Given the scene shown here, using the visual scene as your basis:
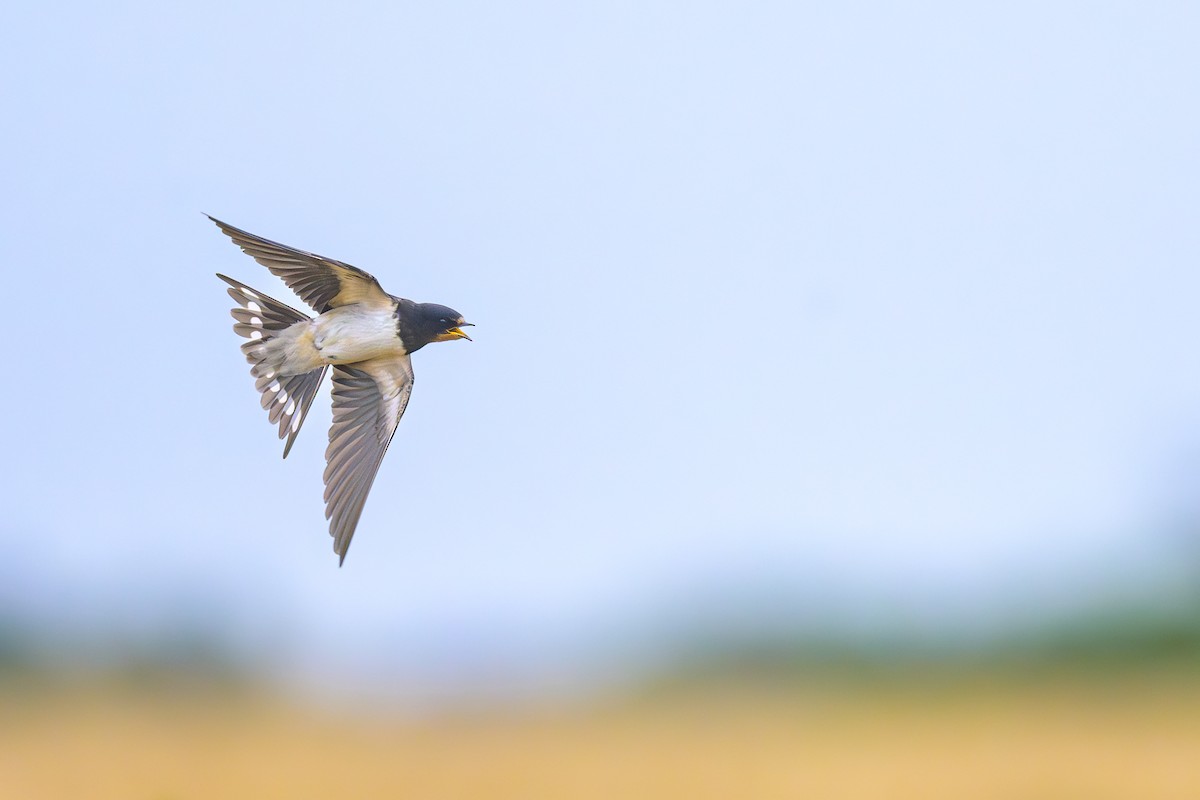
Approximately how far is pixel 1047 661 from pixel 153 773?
11.7m

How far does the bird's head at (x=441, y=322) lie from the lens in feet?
19.3

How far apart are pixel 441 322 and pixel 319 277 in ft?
1.59

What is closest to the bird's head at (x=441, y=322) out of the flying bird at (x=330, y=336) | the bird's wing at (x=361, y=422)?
the flying bird at (x=330, y=336)

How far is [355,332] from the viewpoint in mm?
5871

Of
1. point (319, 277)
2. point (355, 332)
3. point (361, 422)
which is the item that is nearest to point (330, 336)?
point (355, 332)

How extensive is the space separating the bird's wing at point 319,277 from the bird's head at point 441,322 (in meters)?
0.16

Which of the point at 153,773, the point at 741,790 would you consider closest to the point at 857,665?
the point at 741,790

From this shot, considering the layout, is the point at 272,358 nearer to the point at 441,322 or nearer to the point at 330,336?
the point at 330,336

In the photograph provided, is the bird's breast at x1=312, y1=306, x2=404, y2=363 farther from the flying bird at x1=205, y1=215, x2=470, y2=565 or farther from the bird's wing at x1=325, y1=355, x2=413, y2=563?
the bird's wing at x1=325, y1=355, x2=413, y2=563

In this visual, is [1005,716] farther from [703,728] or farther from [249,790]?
[249,790]

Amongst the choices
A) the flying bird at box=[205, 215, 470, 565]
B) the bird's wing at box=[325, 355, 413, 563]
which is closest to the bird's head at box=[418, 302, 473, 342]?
the flying bird at box=[205, 215, 470, 565]

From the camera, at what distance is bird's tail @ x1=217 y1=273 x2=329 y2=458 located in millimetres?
5945

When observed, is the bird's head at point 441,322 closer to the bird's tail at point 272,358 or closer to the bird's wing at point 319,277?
the bird's wing at point 319,277

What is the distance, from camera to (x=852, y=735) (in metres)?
14.4
